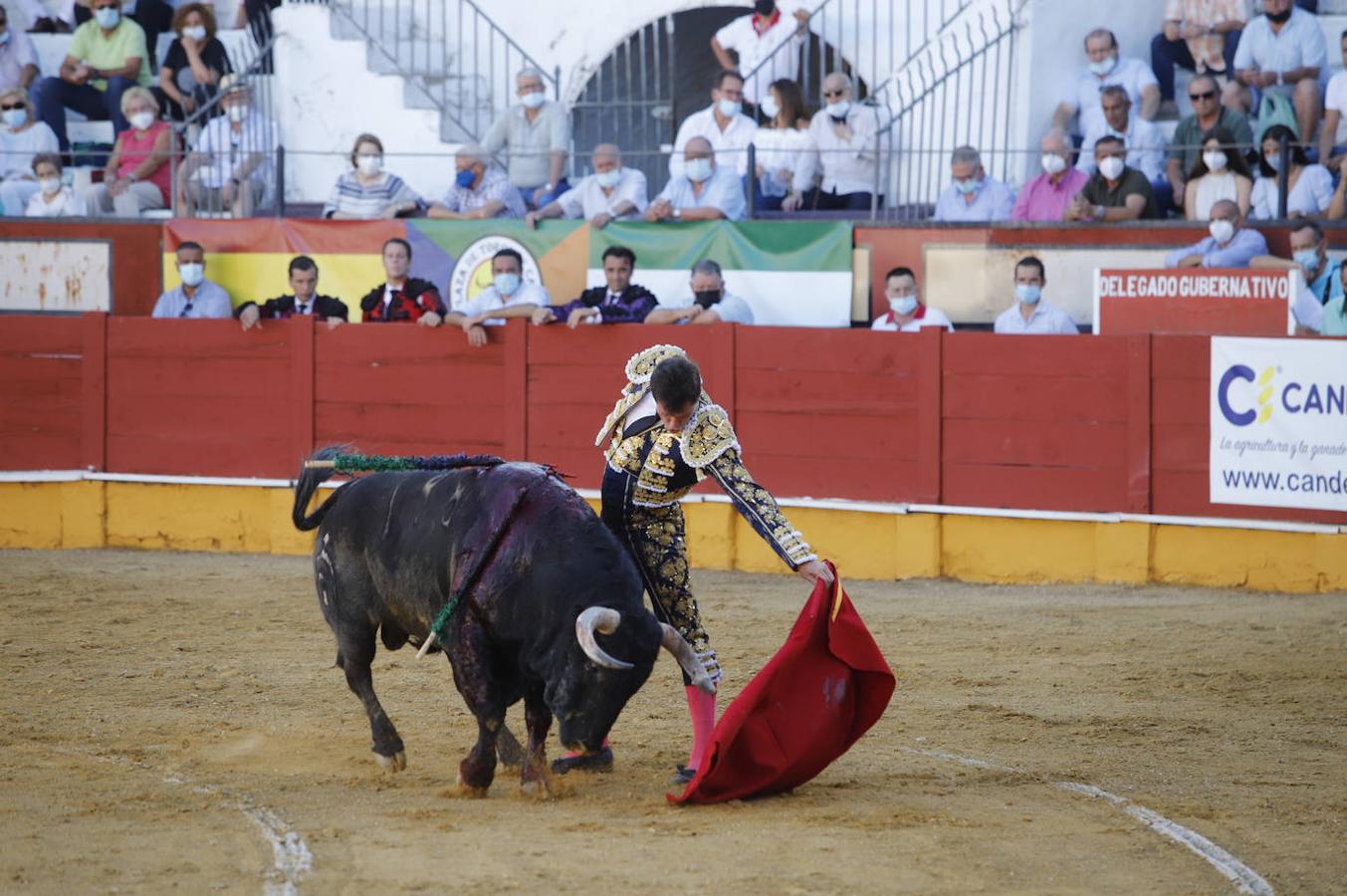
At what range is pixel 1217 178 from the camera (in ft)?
32.2

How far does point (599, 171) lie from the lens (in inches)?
428

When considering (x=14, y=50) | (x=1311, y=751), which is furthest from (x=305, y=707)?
(x=14, y=50)

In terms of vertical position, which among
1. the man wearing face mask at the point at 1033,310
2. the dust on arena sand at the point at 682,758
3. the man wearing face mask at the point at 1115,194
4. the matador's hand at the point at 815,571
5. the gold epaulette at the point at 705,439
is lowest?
the dust on arena sand at the point at 682,758

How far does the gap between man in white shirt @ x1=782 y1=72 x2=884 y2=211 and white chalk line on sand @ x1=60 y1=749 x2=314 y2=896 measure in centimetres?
660

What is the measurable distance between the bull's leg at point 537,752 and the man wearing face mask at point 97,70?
968 centimetres

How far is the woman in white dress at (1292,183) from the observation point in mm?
9727

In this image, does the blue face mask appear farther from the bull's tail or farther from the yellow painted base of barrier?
the bull's tail

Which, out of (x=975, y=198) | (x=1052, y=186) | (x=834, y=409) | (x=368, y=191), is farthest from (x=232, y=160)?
(x=1052, y=186)

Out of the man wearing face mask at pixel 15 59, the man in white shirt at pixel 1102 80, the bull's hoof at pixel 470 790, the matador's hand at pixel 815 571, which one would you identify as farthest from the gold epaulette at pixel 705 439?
the man wearing face mask at pixel 15 59

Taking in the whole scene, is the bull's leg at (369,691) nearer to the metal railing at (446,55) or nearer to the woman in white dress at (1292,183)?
the woman in white dress at (1292,183)

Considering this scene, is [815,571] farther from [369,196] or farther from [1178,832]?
[369,196]

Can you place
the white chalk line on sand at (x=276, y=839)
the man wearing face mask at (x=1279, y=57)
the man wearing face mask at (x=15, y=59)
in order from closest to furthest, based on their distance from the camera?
the white chalk line on sand at (x=276, y=839) → the man wearing face mask at (x=1279, y=57) → the man wearing face mask at (x=15, y=59)

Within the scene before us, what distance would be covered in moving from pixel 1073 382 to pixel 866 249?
64.7 inches

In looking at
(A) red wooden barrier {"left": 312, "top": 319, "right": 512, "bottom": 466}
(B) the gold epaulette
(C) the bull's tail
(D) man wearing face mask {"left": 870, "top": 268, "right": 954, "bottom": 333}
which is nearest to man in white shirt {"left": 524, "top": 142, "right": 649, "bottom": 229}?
(A) red wooden barrier {"left": 312, "top": 319, "right": 512, "bottom": 466}
